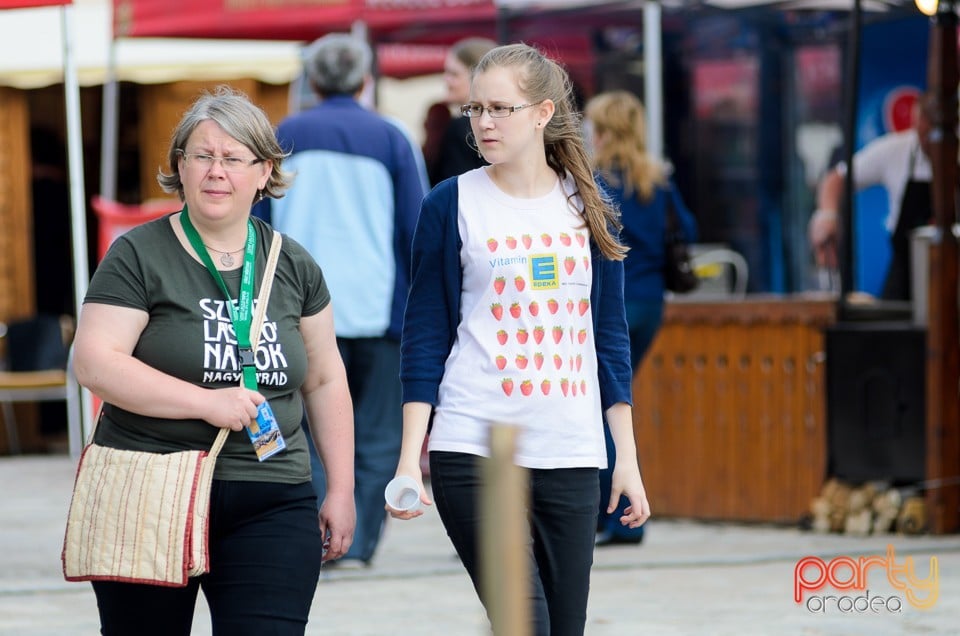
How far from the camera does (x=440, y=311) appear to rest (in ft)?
12.8

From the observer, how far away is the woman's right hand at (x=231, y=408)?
3490mm

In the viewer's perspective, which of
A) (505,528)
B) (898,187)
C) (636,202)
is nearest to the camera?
(505,528)

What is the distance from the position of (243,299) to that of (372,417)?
137 inches

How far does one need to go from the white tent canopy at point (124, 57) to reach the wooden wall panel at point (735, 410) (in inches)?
218

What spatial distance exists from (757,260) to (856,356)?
533 cm

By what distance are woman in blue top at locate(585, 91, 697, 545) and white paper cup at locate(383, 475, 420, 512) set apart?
409 centimetres

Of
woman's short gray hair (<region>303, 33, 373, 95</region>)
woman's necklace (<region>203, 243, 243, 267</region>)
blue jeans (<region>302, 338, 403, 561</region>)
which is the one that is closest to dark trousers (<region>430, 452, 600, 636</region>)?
woman's necklace (<region>203, 243, 243, 267</region>)

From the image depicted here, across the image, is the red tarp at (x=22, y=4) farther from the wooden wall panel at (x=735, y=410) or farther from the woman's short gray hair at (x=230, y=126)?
the wooden wall panel at (x=735, y=410)

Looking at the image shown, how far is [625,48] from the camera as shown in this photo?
13539mm

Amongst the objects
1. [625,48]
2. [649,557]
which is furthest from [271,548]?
[625,48]

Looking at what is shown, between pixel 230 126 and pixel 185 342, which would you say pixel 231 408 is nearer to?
pixel 185 342

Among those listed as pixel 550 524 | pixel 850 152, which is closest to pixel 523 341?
pixel 550 524

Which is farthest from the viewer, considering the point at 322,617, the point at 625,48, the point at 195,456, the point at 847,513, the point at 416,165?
the point at 625,48

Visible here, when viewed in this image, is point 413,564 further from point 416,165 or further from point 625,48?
point 625,48
